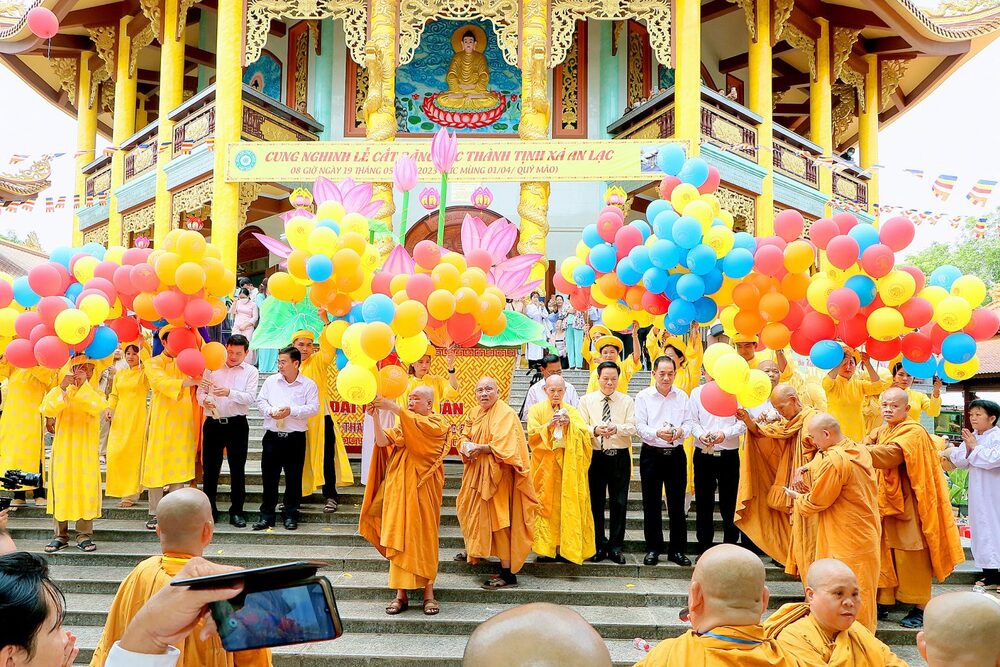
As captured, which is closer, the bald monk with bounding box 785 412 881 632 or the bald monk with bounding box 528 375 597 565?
the bald monk with bounding box 785 412 881 632

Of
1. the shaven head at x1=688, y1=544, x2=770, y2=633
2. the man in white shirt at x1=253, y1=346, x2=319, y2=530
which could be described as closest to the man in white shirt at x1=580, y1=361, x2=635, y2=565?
the man in white shirt at x1=253, y1=346, x2=319, y2=530

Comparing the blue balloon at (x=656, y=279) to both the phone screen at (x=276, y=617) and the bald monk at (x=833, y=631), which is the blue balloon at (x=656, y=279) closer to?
the bald monk at (x=833, y=631)

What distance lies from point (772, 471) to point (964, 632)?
4.10m

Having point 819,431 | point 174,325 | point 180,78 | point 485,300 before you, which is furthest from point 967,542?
point 180,78

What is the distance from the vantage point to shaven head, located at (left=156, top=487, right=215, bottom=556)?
2621 millimetres

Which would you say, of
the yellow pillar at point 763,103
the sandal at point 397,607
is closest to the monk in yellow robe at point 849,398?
the sandal at point 397,607

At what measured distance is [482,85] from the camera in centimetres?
1402

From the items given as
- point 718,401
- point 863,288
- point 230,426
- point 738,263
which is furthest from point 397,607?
point 863,288

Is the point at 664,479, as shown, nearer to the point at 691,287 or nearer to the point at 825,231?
the point at 691,287

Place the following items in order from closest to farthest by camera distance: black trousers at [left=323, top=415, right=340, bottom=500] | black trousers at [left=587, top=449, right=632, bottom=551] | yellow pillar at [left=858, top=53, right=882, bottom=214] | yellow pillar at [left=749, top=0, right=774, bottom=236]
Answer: black trousers at [left=587, top=449, right=632, bottom=551] < black trousers at [left=323, top=415, right=340, bottom=500] < yellow pillar at [left=749, top=0, right=774, bottom=236] < yellow pillar at [left=858, top=53, right=882, bottom=214]

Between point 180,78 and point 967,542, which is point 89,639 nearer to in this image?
point 967,542

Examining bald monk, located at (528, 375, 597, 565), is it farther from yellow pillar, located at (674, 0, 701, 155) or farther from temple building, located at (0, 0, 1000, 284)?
yellow pillar, located at (674, 0, 701, 155)

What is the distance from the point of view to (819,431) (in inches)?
193

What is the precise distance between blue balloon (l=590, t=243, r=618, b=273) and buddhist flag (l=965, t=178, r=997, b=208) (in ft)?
26.6
